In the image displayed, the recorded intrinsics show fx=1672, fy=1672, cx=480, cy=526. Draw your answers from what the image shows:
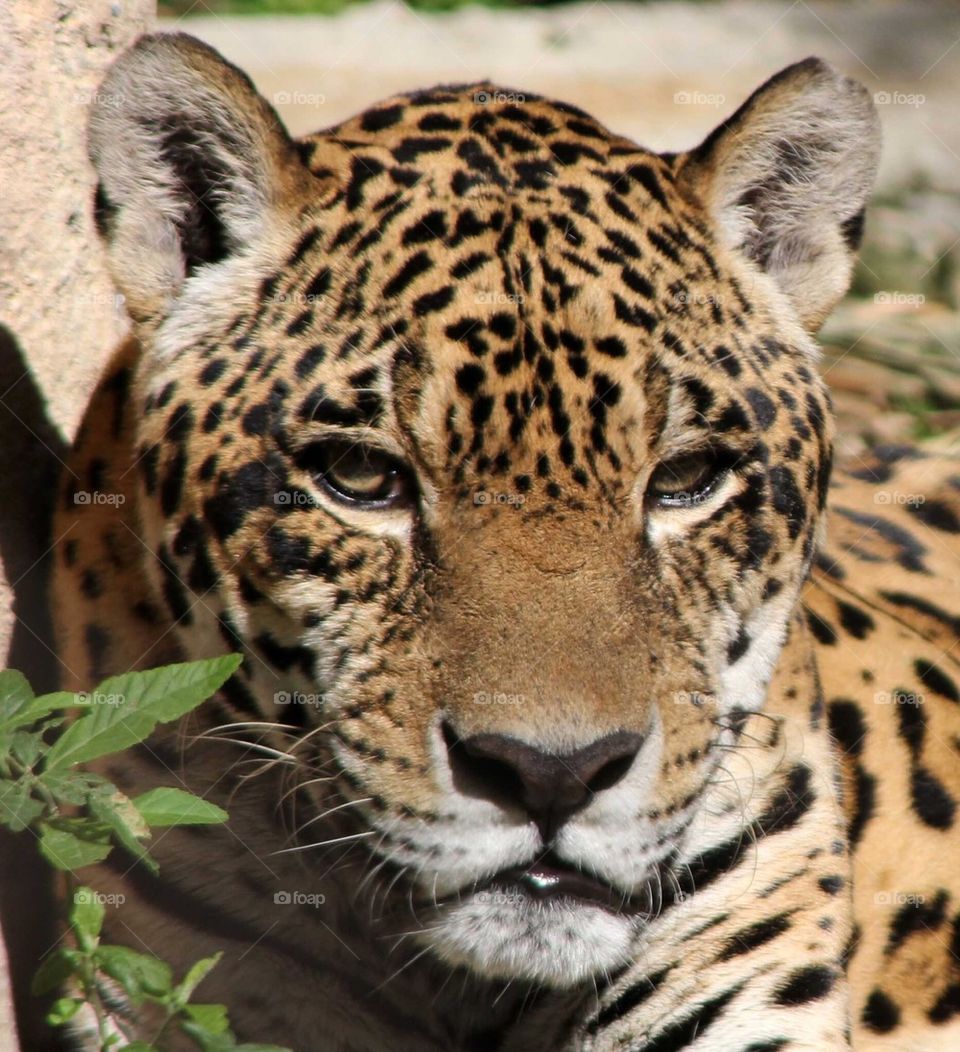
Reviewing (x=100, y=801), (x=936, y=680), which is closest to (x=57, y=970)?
(x=100, y=801)

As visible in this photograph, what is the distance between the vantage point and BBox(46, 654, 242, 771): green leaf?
3416 mm

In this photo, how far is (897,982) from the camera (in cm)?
489

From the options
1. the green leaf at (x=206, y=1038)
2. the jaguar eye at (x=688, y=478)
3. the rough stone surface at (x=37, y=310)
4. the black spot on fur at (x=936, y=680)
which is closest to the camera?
the green leaf at (x=206, y=1038)

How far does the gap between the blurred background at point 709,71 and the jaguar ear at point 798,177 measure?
4.25 metres

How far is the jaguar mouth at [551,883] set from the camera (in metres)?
3.30

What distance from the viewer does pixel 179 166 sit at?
12.7 ft

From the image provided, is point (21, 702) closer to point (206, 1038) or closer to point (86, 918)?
point (86, 918)

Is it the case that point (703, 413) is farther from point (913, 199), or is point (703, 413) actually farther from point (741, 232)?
point (913, 199)

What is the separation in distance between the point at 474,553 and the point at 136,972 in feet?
3.54

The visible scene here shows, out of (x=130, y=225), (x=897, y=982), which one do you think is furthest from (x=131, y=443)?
(x=897, y=982)

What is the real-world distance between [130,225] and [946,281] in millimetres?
6422

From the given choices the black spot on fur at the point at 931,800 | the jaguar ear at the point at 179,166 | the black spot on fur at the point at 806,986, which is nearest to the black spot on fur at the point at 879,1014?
the black spot on fur at the point at 931,800

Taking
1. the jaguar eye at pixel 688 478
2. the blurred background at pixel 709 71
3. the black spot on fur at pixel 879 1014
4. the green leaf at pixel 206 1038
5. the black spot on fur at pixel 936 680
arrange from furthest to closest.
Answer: the blurred background at pixel 709 71 < the black spot on fur at pixel 936 680 < the black spot on fur at pixel 879 1014 < the jaguar eye at pixel 688 478 < the green leaf at pixel 206 1038

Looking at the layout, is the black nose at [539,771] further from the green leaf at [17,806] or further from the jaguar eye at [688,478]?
the green leaf at [17,806]
